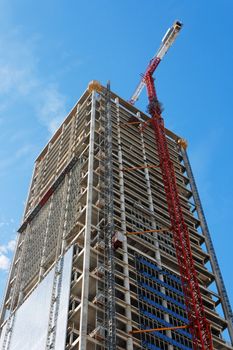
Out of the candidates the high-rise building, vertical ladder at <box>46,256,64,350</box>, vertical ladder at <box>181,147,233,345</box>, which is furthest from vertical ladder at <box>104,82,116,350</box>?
vertical ladder at <box>181,147,233,345</box>

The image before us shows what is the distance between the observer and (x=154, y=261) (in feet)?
242

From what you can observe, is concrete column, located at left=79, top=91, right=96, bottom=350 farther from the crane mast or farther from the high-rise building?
the crane mast

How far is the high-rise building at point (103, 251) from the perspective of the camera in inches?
2379

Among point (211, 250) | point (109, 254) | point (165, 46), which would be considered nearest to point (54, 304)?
point (109, 254)

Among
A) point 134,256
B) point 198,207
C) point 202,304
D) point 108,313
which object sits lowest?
point 108,313

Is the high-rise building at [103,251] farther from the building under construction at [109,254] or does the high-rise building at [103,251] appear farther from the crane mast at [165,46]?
the crane mast at [165,46]

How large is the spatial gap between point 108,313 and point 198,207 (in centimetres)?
4398

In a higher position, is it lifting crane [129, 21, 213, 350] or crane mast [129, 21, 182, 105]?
crane mast [129, 21, 182, 105]

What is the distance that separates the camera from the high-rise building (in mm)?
60438

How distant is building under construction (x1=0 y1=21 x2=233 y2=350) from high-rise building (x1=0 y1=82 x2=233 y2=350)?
0.55 feet

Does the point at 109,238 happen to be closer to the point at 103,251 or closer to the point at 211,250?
the point at 103,251

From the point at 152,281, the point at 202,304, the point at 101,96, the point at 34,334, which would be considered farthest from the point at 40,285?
the point at 101,96

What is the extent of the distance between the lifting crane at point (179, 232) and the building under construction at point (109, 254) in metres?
0.20

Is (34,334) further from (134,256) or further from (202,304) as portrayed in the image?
(202,304)
